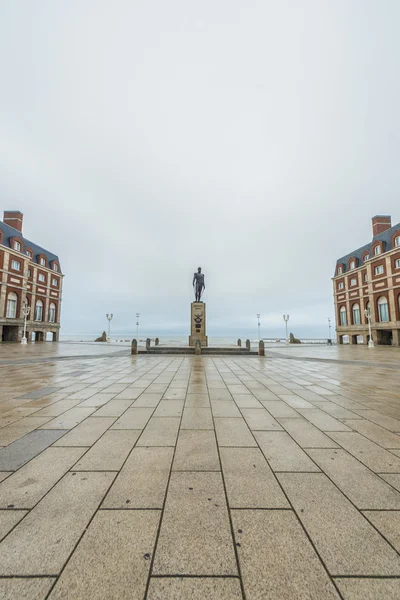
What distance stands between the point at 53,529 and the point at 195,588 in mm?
1197

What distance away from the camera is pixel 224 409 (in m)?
5.27

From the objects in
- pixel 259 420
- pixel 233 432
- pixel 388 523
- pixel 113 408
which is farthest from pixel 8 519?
pixel 259 420

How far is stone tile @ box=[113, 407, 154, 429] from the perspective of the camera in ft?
14.1

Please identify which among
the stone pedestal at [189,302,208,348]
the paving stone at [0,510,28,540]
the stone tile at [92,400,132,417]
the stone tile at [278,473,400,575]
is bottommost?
the stone tile at [278,473,400,575]

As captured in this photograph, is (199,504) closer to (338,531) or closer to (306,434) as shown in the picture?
(338,531)

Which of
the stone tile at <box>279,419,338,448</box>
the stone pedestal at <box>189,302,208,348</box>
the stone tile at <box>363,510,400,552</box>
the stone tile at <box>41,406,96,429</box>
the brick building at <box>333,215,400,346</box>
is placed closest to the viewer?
the stone tile at <box>363,510,400,552</box>

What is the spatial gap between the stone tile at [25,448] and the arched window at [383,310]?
38.3m

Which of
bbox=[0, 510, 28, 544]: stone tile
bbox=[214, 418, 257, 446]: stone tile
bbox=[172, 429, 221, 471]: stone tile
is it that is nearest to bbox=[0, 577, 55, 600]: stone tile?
bbox=[0, 510, 28, 544]: stone tile

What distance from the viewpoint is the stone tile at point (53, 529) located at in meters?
1.71

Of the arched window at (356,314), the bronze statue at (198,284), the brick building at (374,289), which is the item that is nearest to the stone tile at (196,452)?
the bronze statue at (198,284)

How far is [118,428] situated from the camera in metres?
4.20

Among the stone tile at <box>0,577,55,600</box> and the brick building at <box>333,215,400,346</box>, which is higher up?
the brick building at <box>333,215,400,346</box>

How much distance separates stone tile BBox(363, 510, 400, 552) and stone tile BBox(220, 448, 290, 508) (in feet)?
2.20

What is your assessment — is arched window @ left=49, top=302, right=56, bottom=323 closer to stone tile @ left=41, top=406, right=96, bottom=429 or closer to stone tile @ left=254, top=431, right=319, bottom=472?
stone tile @ left=41, top=406, right=96, bottom=429
